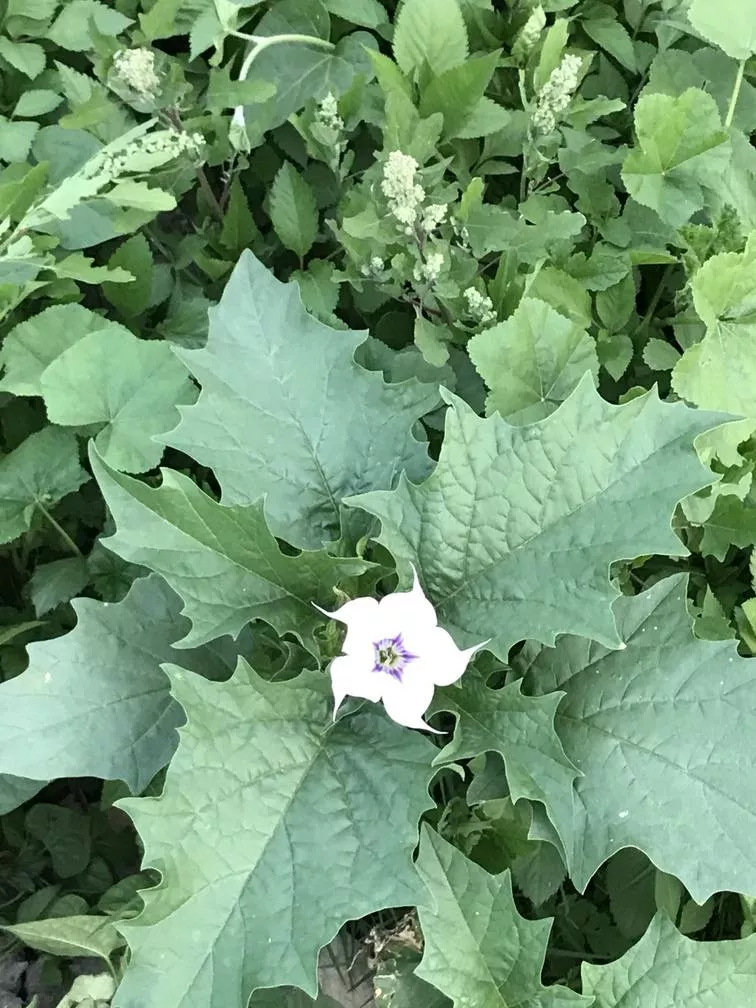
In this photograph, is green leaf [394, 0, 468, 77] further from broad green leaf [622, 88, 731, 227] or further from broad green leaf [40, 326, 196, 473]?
broad green leaf [40, 326, 196, 473]

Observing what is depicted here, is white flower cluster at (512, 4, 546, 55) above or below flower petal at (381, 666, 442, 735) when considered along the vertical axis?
above

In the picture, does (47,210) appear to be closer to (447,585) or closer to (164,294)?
(164,294)

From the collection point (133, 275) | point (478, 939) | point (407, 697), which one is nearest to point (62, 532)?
point (133, 275)

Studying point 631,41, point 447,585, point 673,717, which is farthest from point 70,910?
point 631,41

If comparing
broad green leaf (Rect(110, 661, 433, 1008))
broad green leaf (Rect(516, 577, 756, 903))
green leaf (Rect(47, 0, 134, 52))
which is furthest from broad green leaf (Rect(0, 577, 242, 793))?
green leaf (Rect(47, 0, 134, 52))

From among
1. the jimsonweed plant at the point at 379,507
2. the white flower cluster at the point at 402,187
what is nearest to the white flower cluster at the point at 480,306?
the jimsonweed plant at the point at 379,507

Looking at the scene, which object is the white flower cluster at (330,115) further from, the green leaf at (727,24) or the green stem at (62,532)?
the green stem at (62,532)
